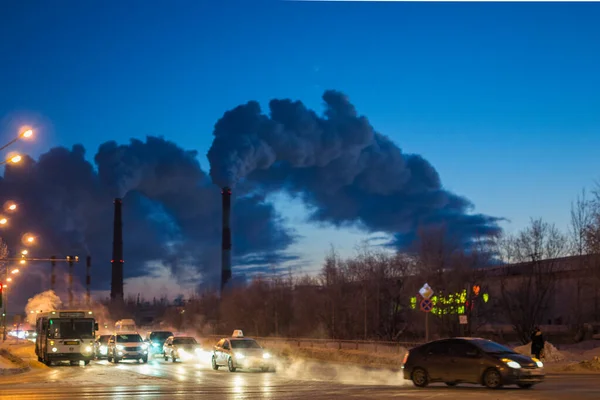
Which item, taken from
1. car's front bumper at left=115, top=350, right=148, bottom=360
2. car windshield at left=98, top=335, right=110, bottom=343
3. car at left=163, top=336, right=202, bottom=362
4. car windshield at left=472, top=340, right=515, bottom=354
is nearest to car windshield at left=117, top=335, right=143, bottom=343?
car's front bumper at left=115, top=350, right=148, bottom=360

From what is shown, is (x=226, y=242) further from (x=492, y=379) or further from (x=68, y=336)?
(x=492, y=379)

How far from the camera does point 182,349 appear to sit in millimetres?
44969

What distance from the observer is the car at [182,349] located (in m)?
44.9

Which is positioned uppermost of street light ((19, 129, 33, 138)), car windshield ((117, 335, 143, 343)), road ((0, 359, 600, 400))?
street light ((19, 129, 33, 138))

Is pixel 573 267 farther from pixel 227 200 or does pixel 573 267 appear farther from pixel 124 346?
pixel 227 200

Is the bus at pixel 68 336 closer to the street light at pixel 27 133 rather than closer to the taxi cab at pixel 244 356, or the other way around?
the taxi cab at pixel 244 356

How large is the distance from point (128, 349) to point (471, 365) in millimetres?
26801

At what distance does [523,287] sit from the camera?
6631 centimetres

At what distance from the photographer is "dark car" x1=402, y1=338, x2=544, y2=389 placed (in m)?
21.5

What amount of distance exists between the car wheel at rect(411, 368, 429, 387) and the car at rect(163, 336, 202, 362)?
23.9 meters

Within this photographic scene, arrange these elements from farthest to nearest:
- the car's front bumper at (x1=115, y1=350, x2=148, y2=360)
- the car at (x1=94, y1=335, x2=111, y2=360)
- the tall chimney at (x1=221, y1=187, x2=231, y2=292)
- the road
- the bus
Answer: the tall chimney at (x1=221, y1=187, x2=231, y2=292) → the car at (x1=94, y1=335, x2=111, y2=360) → the car's front bumper at (x1=115, y1=350, x2=148, y2=360) → the bus → the road

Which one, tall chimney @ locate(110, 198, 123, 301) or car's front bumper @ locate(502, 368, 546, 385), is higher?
tall chimney @ locate(110, 198, 123, 301)

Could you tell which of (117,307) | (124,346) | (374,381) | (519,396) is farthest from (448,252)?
(117,307)

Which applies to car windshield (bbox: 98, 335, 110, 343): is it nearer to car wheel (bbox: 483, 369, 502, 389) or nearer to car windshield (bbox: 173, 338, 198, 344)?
car windshield (bbox: 173, 338, 198, 344)
